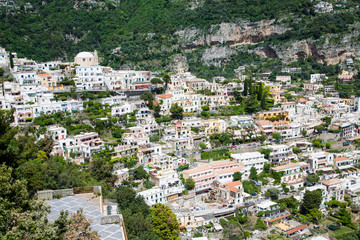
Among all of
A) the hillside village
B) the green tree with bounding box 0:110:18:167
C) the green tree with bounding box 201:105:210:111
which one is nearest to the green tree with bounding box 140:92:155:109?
the hillside village

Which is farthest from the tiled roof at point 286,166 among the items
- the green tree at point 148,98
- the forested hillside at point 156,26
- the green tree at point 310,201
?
the forested hillside at point 156,26

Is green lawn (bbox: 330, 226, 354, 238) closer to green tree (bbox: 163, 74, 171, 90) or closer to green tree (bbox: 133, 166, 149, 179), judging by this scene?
green tree (bbox: 133, 166, 149, 179)

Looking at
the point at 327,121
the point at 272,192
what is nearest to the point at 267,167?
the point at 272,192

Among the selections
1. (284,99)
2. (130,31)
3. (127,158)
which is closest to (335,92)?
(284,99)

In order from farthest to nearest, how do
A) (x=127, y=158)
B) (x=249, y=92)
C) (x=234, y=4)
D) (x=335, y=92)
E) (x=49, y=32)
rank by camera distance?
(x=234, y=4)
(x=49, y=32)
(x=335, y=92)
(x=249, y=92)
(x=127, y=158)

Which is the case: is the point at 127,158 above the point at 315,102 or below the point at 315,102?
below

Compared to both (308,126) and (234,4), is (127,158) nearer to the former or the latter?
(308,126)

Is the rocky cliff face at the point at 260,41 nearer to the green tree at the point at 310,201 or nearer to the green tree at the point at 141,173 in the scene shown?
the green tree at the point at 310,201
